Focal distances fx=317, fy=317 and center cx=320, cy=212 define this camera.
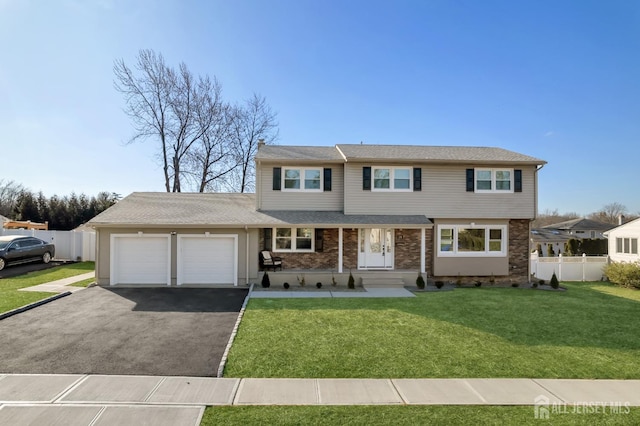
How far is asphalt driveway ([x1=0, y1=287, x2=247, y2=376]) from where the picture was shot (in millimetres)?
5876

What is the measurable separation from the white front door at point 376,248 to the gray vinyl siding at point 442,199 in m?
1.00

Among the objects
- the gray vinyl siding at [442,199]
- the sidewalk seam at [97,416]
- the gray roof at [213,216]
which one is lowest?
the sidewalk seam at [97,416]

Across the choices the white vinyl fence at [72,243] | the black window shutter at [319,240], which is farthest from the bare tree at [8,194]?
the black window shutter at [319,240]

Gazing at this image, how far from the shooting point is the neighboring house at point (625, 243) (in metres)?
19.0

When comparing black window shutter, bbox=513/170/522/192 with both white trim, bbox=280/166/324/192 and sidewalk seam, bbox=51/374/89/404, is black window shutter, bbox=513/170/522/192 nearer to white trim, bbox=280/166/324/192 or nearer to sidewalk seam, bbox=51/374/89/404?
white trim, bbox=280/166/324/192

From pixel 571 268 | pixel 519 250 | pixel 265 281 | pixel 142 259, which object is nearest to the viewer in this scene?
pixel 265 281

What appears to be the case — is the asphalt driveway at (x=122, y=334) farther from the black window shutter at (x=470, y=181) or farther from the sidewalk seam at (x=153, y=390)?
the black window shutter at (x=470, y=181)

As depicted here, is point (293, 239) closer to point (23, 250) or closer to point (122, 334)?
point (122, 334)

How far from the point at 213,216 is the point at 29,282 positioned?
8453 mm

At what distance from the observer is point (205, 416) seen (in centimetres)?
424

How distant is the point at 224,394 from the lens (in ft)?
15.9

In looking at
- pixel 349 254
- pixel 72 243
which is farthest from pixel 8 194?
pixel 349 254

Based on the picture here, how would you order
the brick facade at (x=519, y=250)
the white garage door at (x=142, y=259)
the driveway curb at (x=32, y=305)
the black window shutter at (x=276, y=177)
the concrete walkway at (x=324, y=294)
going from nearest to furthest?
the driveway curb at (x=32, y=305) < the concrete walkway at (x=324, y=294) < the white garage door at (x=142, y=259) < the black window shutter at (x=276, y=177) < the brick facade at (x=519, y=250)

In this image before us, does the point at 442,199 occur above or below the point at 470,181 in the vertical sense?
below
